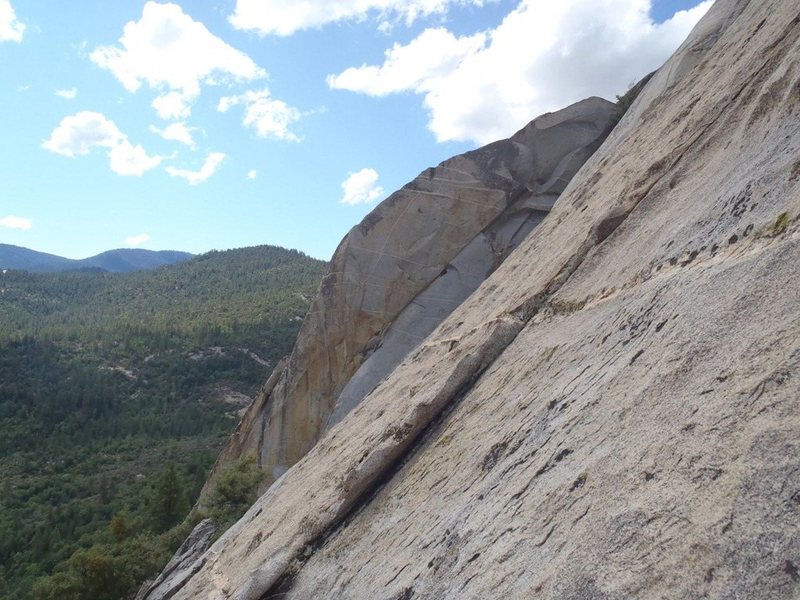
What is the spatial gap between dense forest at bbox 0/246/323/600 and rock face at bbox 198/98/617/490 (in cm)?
407

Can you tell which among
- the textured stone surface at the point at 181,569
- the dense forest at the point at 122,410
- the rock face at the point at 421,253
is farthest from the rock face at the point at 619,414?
the dense forest at the point at 122,410

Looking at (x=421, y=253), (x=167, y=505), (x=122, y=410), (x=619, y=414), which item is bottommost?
(x=167, y=505)

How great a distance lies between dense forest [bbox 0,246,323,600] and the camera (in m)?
30.5

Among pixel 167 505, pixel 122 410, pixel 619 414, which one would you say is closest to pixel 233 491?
pixel 167 505

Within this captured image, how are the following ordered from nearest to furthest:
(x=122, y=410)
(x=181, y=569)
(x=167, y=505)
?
(x=181, y=569) → (x=167, y=505) → (x=122, y=410)

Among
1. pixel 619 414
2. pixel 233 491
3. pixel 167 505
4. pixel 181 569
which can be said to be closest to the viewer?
pixel 619 414

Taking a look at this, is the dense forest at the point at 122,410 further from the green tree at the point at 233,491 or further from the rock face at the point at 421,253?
the rock face at the point at 421,253

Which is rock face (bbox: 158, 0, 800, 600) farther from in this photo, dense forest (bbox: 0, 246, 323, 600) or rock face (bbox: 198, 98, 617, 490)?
dense forest (bbox: 0, 246, 323, 600)

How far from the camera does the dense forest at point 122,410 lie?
30519mm

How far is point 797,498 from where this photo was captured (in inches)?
99.8

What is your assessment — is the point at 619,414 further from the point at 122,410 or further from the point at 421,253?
the point at 122,410

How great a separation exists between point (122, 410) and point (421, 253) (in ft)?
228

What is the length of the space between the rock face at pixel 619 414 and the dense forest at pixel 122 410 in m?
13.6

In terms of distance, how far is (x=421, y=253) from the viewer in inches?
906
